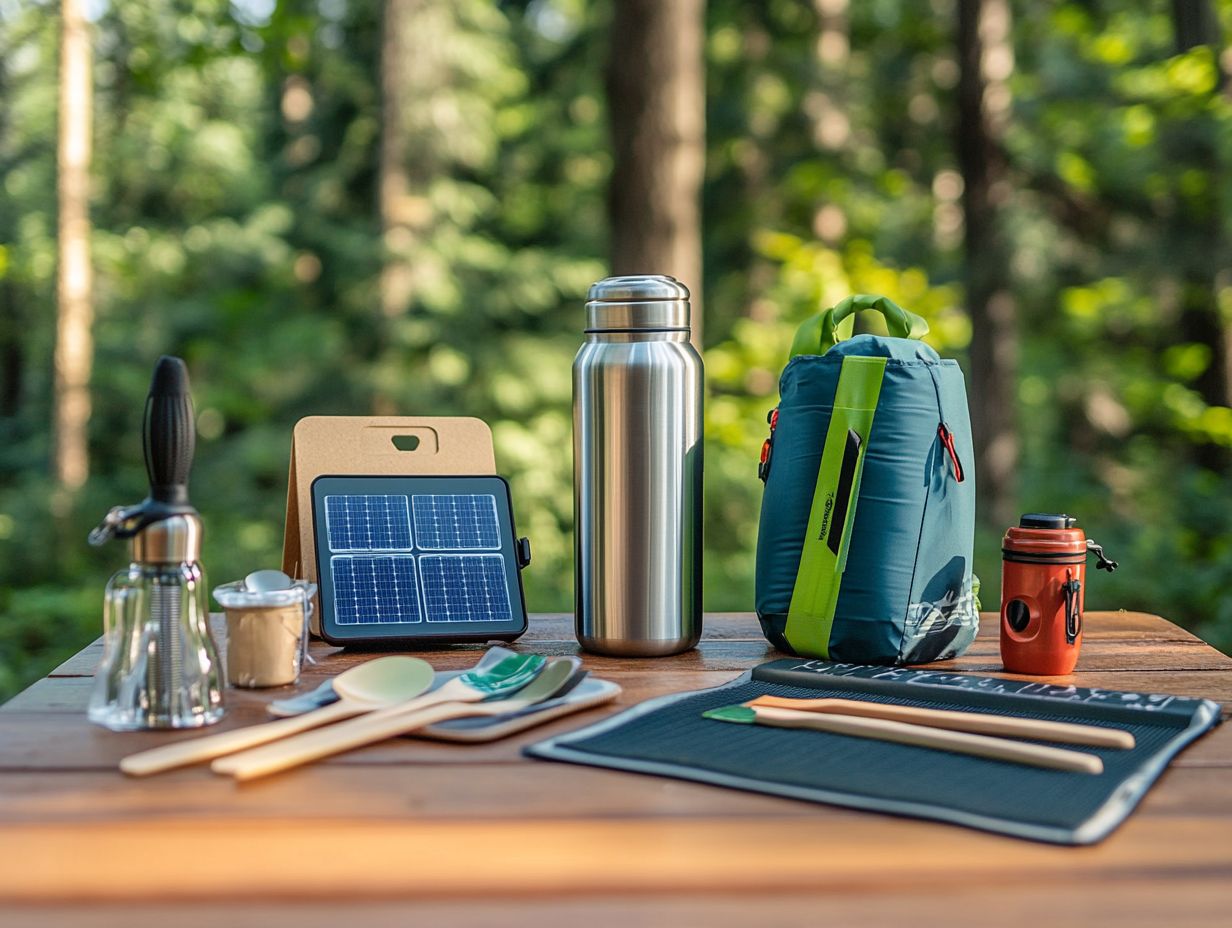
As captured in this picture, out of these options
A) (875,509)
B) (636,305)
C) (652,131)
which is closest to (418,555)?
(636,305)

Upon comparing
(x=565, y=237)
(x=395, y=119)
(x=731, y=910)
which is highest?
(x=395, y=119)

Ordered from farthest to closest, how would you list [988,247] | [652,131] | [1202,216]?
[988,247] → [1202,216] → [652,131]

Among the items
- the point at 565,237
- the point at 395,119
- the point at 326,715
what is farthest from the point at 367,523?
the point at 565,237

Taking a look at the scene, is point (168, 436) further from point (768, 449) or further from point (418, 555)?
point (768, 449)

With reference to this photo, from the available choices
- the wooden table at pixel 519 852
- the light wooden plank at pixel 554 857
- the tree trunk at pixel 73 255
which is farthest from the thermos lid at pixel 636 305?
the tree trunk at pixel 73 255

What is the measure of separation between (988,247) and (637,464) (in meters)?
5.23

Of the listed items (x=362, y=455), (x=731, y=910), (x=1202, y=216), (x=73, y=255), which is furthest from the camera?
(x=73, y=255)

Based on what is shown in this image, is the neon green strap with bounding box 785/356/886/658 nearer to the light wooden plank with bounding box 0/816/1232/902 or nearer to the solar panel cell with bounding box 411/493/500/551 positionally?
the solar panel cell with bounding box 411/493/500/551

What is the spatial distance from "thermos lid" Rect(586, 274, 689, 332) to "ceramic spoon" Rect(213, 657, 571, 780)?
411 mm

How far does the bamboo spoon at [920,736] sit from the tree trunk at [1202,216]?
498 cm

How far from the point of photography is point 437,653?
1.44 metres

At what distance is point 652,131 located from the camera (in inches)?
162

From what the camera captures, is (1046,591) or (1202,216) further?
(1202,216)

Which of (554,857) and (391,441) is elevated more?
(391,441)
